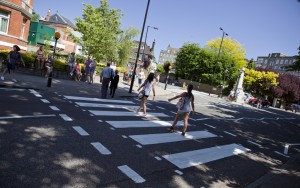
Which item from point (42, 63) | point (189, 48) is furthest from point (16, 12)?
point (189, 48)

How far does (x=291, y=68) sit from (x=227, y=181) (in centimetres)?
1726

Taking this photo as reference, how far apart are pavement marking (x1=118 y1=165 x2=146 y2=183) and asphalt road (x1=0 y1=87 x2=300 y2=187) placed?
0.02m

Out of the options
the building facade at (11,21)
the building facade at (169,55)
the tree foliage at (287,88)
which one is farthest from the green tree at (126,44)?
the building facade at (169,55)

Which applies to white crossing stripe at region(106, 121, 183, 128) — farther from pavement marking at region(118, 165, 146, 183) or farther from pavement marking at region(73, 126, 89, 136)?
pavement marking at region(118, 165, 146, 183)

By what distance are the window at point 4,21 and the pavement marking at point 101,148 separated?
1992cm

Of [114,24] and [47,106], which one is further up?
[114,24]

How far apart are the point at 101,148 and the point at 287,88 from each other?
59.4 meters

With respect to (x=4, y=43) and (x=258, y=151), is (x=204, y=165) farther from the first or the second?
(x=4, y=43)

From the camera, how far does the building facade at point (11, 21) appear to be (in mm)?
21344

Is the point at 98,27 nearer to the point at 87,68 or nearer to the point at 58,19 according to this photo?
the point at 87,68

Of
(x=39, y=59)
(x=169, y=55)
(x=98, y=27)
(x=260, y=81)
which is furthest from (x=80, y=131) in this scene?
(x=169, y=55)

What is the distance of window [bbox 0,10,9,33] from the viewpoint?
21.4 m

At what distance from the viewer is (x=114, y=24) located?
36.2 metres

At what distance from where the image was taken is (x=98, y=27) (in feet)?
109
